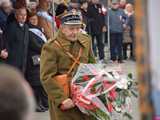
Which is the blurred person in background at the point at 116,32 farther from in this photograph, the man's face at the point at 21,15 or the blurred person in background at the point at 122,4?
the man's face at the point at 21,15

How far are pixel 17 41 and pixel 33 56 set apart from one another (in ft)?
1.30

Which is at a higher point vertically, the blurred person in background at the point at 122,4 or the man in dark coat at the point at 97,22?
the blurred person in background at the point at 122,4

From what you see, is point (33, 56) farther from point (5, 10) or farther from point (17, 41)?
point (5, 10)

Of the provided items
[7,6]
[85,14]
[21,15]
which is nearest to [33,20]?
[7,6]

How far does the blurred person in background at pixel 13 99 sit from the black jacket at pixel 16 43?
6.83 m

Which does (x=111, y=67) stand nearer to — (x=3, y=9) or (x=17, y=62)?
(x=17, y=62)

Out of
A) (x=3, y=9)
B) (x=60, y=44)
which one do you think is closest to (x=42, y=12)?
(x=3, y=9)

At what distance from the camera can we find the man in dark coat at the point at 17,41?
859 cm

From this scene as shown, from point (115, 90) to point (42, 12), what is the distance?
17.8 ft

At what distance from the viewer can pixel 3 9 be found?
9570 millimetres

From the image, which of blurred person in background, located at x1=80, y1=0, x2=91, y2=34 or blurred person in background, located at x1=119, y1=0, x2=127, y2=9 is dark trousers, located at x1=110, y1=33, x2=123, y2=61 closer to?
blurred person in background, located at x1=80, y1=0, x2=91, y2=34

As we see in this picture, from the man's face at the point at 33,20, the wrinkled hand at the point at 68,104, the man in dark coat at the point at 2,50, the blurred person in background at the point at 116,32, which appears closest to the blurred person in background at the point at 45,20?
the man's face at the point at 33,20

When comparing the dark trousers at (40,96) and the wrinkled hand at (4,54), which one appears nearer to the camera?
the wrinkled hand at (4,54)

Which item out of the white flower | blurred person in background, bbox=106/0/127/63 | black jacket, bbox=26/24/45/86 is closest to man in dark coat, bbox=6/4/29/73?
black jacket, bbox=26/24/45/86
